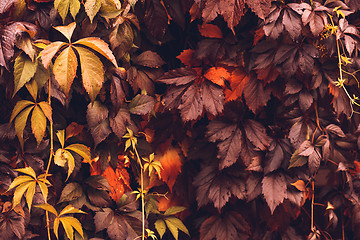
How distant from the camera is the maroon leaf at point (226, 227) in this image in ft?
4.68

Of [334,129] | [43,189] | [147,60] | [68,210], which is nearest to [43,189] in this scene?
[43,189]

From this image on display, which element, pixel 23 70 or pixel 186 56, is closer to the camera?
pixel 23 70

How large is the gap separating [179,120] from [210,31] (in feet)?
1.21

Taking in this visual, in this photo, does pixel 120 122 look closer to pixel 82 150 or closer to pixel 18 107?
pixel 82 150

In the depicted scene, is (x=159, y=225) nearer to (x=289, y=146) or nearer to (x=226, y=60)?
(x=289, y=146)

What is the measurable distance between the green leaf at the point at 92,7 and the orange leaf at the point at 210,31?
1.39 ft

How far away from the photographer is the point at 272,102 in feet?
5.07

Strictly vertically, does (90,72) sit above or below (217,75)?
above

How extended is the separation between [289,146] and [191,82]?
17.9 inches

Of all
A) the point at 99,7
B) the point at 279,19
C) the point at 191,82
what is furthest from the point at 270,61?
the point at 99,7

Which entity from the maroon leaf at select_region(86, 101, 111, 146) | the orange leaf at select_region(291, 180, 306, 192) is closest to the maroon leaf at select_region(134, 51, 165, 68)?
the maroon leaf at select_region(86, 101, 111, 146)

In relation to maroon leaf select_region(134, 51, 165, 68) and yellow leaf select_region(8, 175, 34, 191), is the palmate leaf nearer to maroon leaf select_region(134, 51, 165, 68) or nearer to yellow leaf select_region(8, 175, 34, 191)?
yellow leaf select_region(8, 175, 34, 191)

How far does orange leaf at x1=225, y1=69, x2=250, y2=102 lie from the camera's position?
143 cm

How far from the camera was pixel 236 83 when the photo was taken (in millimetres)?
1430
